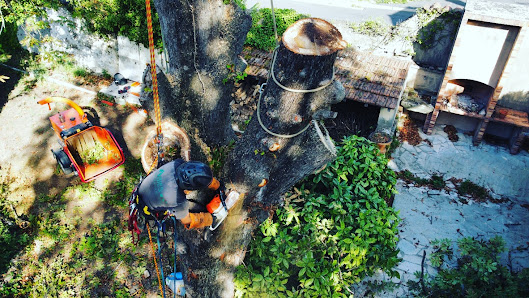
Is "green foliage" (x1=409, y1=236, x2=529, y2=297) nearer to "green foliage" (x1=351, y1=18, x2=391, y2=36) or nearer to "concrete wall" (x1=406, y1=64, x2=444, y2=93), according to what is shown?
"concrete wall" (x1=406, y1=64, x2=444, y2=93)

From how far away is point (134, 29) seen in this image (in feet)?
30.1

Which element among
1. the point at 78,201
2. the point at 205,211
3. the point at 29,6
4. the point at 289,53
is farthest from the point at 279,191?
the point at 29,6

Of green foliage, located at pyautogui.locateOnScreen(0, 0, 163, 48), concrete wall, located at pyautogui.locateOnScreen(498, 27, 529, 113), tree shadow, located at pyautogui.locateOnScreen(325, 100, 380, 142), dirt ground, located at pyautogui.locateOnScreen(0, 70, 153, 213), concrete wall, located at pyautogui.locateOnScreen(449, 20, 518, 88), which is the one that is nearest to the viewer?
dirt ground, located at pyautogui.locateOnScreen(0, 70, 153, 213)

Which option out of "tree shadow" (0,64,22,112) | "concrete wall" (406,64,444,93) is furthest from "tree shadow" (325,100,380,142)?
"tree shadow" (0,64,22,112)

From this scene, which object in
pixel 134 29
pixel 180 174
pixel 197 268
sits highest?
pixel 180 174

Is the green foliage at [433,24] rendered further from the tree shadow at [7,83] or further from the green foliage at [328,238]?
the tree shadow at [7,83]

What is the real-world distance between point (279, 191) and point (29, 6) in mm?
9097

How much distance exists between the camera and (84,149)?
7500 mm

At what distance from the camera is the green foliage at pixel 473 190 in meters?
7.71

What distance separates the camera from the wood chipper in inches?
283

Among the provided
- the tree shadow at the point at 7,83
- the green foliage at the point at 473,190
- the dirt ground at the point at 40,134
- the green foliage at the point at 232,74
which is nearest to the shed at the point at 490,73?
the green foliage at the point at 473,190

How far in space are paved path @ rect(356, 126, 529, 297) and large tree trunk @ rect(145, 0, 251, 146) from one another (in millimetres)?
3908

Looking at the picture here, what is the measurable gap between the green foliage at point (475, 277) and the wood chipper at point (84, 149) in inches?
257

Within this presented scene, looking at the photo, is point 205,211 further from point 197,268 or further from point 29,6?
point 29,6
